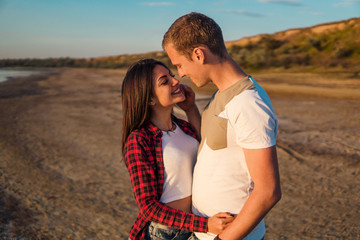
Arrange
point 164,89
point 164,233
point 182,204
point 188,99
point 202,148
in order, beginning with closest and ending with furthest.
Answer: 1. point 202,148
2. point 164,233
3. point 182,204
4. point 164,89
5. point 188,99

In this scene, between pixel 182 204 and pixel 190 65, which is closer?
pixel 190 65

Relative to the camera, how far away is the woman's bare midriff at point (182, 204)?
1978mm

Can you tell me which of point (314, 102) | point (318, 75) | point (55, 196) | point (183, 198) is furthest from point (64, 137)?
point (318, 75)

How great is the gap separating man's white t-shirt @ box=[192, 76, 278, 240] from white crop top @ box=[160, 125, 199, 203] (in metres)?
0.21

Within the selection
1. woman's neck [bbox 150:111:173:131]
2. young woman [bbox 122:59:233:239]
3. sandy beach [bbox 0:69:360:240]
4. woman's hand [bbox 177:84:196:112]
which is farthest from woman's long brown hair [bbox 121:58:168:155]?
sandy beach [bbox 0:69:360:240]

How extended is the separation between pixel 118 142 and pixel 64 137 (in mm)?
1614

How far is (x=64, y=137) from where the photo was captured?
8.81 m

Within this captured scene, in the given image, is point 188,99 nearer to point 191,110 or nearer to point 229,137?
point 191,110

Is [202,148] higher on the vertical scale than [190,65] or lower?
lower

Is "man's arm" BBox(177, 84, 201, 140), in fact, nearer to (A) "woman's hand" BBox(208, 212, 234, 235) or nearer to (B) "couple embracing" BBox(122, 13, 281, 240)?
(B) "couple embracing" BBox(122, 13, 281, 240)

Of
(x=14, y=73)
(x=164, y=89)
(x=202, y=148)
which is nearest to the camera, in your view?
(x=202, y=148)

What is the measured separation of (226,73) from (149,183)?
726 mm

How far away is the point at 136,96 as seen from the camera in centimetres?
205

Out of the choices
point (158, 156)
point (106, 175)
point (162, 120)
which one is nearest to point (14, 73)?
point (106, 175)
